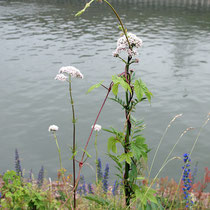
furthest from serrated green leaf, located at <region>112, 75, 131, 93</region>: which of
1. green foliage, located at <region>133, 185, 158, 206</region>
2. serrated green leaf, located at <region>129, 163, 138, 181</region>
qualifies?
green foliage, located at <region>133, 185, 158, 206</region>

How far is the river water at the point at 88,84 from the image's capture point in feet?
26.7

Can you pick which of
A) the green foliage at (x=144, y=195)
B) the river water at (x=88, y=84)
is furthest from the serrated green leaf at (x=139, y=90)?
the river water at (x=88, y=84)

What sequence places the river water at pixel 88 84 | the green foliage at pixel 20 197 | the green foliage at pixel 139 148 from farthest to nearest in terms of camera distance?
the river water at pixel 88 84 → the green foliage at pixel 20 197 → the green foliage at pixel 139 148

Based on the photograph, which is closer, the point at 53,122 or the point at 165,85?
the point at 53,122

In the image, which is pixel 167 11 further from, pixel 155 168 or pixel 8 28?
pixel 155 168

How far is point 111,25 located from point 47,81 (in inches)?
570

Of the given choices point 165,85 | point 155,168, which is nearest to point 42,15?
point 165,85

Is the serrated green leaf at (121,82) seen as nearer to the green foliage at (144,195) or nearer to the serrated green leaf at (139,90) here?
the serrated green leaf at (139,90)

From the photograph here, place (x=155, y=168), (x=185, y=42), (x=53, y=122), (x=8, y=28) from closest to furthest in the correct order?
(x=155, y=168)
(x=53, y=122)
(x=185, y=42)
(x=8, y=28)

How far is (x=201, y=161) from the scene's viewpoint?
7430 mm

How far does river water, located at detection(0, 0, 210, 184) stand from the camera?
8.13m

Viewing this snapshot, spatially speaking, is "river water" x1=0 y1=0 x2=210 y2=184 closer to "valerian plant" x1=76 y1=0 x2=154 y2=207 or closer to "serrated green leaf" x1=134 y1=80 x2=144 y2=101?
"valerian plant" x1=76 y1=0 x2=154 y2=207

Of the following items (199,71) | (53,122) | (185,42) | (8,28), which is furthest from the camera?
(8,28)

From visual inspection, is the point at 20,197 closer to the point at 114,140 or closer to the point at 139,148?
the point at 114,140
